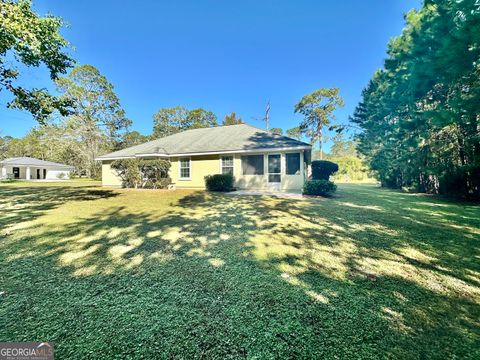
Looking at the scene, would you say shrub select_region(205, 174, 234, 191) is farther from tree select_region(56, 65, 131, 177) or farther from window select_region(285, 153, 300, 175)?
tree select_region(56, 65, 131, 177)

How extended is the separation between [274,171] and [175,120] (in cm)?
3143

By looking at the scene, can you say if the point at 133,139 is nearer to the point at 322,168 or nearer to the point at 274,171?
the point at 274,171

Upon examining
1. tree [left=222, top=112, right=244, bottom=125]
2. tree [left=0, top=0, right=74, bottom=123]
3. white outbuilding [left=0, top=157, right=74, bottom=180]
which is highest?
tree [left=222, top=112, right=244, bottom=125]

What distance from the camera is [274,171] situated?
13.2 metres

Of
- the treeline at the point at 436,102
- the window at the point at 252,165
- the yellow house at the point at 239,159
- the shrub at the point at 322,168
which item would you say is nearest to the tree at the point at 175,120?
the yellow house at the point at 239,159

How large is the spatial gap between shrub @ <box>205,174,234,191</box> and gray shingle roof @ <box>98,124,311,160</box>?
6.12ft

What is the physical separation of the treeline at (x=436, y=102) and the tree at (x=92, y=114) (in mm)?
32592

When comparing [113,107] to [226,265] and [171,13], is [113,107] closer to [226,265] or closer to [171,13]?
[171,13]

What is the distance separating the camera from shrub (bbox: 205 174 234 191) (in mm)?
13180

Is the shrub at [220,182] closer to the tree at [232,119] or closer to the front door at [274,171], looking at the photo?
the front door at [274,171]

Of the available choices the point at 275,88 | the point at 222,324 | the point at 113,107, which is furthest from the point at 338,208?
the point at 113,107

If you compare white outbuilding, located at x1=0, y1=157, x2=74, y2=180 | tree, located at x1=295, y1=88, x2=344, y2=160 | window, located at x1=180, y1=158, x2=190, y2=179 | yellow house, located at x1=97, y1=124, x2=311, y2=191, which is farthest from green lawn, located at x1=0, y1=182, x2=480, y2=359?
white outbuilding, located at x1=0, y1=157, x2=74, y2=180

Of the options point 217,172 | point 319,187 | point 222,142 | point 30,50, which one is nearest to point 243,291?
point 319,187

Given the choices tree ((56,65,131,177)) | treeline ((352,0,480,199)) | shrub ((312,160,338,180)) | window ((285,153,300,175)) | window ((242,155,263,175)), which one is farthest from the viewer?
tree ((56,65,131,177))
